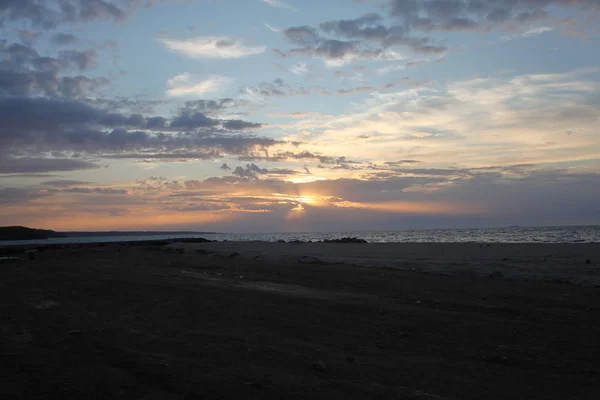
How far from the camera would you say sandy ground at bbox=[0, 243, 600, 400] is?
534cm

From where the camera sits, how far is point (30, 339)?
6906 mm

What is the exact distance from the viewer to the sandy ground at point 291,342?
17.5ft

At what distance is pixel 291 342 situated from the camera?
718 cm

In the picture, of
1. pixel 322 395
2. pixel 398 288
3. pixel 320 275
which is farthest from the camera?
pixel 320 275

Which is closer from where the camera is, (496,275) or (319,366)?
(319,366)

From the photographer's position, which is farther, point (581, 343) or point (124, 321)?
point (124, 321)

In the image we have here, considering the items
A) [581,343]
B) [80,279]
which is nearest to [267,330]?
[581,343]

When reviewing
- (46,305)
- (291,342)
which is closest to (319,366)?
(291,342)

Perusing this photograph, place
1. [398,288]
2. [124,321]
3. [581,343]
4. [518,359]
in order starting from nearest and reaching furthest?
1. [518,359]
2. [581,343]
3. [124,321]
4. [398,288]

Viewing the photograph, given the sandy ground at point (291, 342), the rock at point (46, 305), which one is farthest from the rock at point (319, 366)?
the rock at point (46, 305)

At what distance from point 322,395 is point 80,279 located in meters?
11.1

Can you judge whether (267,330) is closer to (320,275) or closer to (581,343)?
(581,343)

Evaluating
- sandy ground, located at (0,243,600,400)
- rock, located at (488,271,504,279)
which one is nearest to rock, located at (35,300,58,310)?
sandy ground, located at (0,243,600,400)

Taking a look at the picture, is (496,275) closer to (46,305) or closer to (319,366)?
(319,366)
